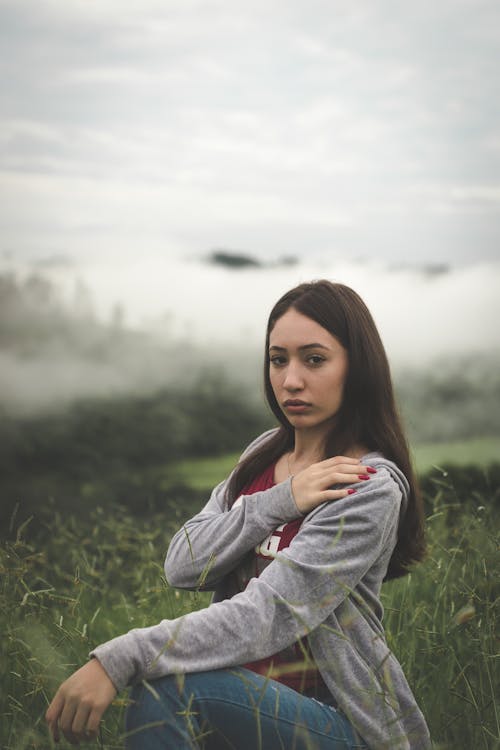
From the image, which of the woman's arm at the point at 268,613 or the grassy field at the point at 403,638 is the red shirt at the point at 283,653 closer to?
the woman's arm at the point at 268,613

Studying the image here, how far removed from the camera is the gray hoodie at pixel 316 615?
1.65 m

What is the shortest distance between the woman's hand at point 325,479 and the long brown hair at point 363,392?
15 cm

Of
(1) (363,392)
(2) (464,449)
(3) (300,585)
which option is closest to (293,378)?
(1) (363,392)

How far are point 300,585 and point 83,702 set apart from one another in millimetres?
478

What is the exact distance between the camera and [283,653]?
186 centimetres

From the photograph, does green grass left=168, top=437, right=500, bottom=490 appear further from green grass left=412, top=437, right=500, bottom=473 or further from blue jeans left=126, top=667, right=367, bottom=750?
blue jeans left=126, top=667, right=367, bottom=750

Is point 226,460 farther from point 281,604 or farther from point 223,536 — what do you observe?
point 281,604

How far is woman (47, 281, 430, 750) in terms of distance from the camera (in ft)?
5.37

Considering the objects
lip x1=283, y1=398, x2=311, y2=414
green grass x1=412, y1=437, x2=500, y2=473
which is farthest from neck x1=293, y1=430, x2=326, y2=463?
green grass x1=412, y1=437, x2=500, y2=473

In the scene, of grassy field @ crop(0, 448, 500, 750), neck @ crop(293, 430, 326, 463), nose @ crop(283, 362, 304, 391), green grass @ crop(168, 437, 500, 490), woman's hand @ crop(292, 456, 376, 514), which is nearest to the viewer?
woman's hand @ crop(292, 456, 376, 514)

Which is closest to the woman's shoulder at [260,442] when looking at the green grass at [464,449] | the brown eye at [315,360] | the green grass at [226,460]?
the brown eye at [315,360]

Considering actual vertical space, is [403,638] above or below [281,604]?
below

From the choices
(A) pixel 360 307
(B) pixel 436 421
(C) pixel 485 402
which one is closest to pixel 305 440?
(A) pixel 360 307

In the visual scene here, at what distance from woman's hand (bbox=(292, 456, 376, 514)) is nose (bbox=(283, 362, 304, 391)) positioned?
0.63 feet
